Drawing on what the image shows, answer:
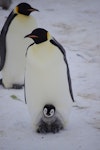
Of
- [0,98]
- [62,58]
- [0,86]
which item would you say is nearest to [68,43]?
[0,86]

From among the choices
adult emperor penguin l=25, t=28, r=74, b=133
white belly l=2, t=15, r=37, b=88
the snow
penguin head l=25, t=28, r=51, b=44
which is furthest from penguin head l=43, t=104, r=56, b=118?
white belly l=2, t=15, r=37, b=88

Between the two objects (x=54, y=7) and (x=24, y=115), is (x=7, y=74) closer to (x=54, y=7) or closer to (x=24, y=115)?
(x=24, y=115)

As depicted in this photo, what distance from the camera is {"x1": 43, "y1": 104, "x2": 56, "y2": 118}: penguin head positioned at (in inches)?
127

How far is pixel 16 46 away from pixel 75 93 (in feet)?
2.24

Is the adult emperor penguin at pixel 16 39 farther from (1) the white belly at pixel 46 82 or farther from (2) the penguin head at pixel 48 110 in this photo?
(2) the penguin head at pixel 48 110

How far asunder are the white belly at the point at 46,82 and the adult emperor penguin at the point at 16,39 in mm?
854

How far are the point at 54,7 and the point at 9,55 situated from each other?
108 inches

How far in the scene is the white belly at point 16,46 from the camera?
13.4ft

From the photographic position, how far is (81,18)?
6250 millimetres

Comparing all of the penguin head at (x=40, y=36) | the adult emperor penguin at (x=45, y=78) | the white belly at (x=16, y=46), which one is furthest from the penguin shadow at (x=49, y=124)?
the white belly at (x=16, y=46)

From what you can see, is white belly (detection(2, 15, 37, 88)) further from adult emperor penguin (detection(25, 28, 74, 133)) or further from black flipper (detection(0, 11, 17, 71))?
adult emperor penguin (detection(25, 28, 74, 133))

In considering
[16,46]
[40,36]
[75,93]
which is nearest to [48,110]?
[40,36]

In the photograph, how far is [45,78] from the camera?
322 centimetres

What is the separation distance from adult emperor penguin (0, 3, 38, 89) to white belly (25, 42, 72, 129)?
2.80 ft
